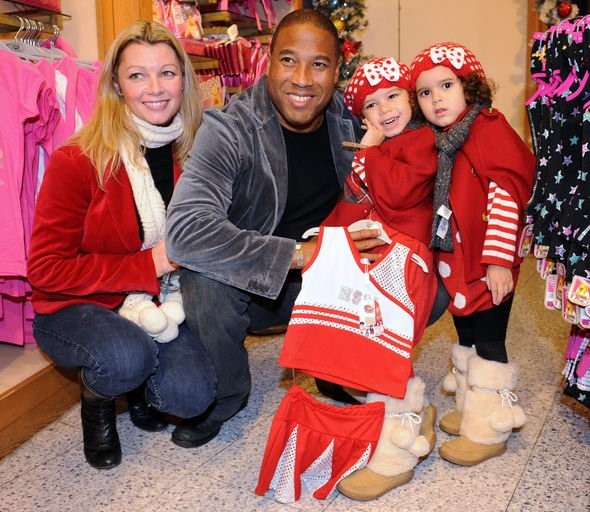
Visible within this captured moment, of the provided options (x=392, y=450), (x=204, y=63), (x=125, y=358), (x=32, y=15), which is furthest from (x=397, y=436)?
(x=204, y=63)

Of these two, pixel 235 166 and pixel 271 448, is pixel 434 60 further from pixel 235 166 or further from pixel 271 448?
pixel 271 448

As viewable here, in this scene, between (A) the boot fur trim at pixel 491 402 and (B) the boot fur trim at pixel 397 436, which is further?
(A) the boot fur trim at pixel 491 402

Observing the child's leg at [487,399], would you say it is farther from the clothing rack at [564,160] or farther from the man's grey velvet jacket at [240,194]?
the man's grey velvet jacket at [240,194]

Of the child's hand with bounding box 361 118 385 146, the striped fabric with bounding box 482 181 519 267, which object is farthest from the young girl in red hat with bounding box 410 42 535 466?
the child's hand with bounding box 361 118 385 146

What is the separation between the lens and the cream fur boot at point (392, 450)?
60.9 inches

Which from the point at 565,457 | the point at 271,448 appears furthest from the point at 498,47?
the point at 271,448

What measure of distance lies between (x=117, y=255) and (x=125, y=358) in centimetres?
31

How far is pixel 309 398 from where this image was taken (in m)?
1.55

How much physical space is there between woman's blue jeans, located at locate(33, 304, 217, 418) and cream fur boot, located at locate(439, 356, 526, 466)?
2.30 feet

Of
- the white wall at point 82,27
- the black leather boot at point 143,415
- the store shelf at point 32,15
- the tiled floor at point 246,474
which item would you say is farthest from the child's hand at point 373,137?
the white wall at point 82,27

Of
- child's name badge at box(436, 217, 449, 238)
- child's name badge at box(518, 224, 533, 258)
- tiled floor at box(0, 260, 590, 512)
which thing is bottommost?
tiled floor at box(0, 260, 590, 512)

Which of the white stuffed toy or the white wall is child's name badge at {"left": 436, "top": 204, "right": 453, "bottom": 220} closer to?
the white stuffed toy

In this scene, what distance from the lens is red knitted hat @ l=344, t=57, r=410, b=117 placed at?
5.81 feet

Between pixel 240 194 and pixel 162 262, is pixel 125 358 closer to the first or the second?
pixel 162 262
